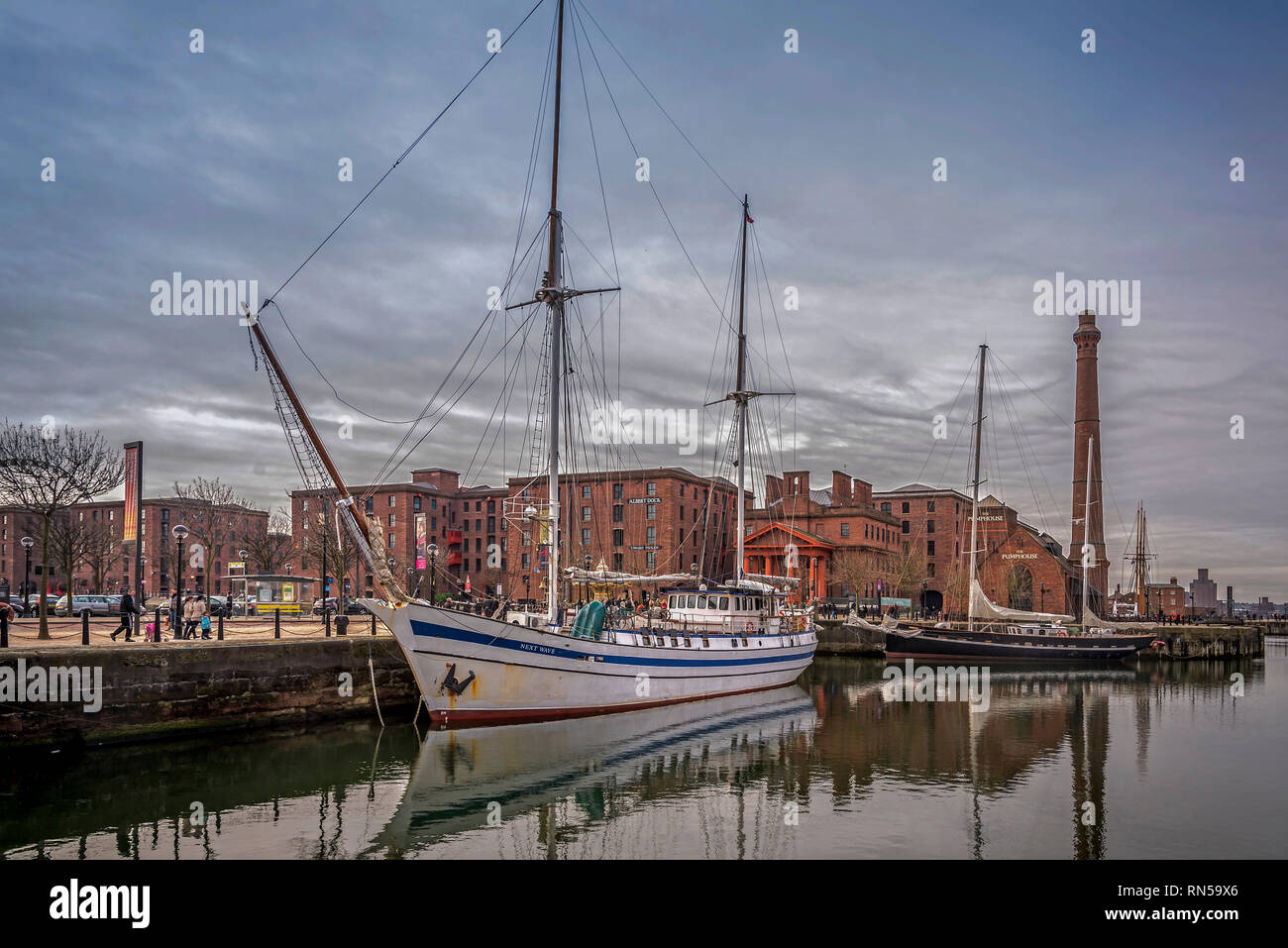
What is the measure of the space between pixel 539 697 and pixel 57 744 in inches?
513

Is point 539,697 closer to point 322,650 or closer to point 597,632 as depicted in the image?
point 597,632

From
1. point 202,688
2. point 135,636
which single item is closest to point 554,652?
point 202,688

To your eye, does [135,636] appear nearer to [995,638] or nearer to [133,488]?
[133,488]

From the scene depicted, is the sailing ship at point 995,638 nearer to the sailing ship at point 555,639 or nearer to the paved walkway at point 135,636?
the sailing ship at point 555,639

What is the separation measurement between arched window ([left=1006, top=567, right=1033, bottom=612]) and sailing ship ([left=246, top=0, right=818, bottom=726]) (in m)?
53.9

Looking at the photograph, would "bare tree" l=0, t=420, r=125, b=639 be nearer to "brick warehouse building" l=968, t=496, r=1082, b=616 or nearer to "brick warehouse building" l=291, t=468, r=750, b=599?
"brick warehouse building" l=291, t=468, r=750, b=599

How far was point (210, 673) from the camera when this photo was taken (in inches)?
979

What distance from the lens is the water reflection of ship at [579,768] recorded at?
18.1 meters

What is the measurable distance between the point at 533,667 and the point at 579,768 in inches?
224

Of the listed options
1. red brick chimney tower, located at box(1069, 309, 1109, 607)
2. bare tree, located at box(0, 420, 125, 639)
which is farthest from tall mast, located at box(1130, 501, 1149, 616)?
bare tree, located at box(0, 420, 125, 639)

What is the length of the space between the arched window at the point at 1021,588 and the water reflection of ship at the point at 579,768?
60287 millimetres

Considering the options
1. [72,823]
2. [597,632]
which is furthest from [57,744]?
[597,632]

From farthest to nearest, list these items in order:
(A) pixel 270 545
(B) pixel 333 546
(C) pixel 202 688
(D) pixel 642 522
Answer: (D) pixel 642 522 < (A) pixel 270 545 < (B) pixel 333 546 < (C) pixel 202 688

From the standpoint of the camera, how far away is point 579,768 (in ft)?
74.8
